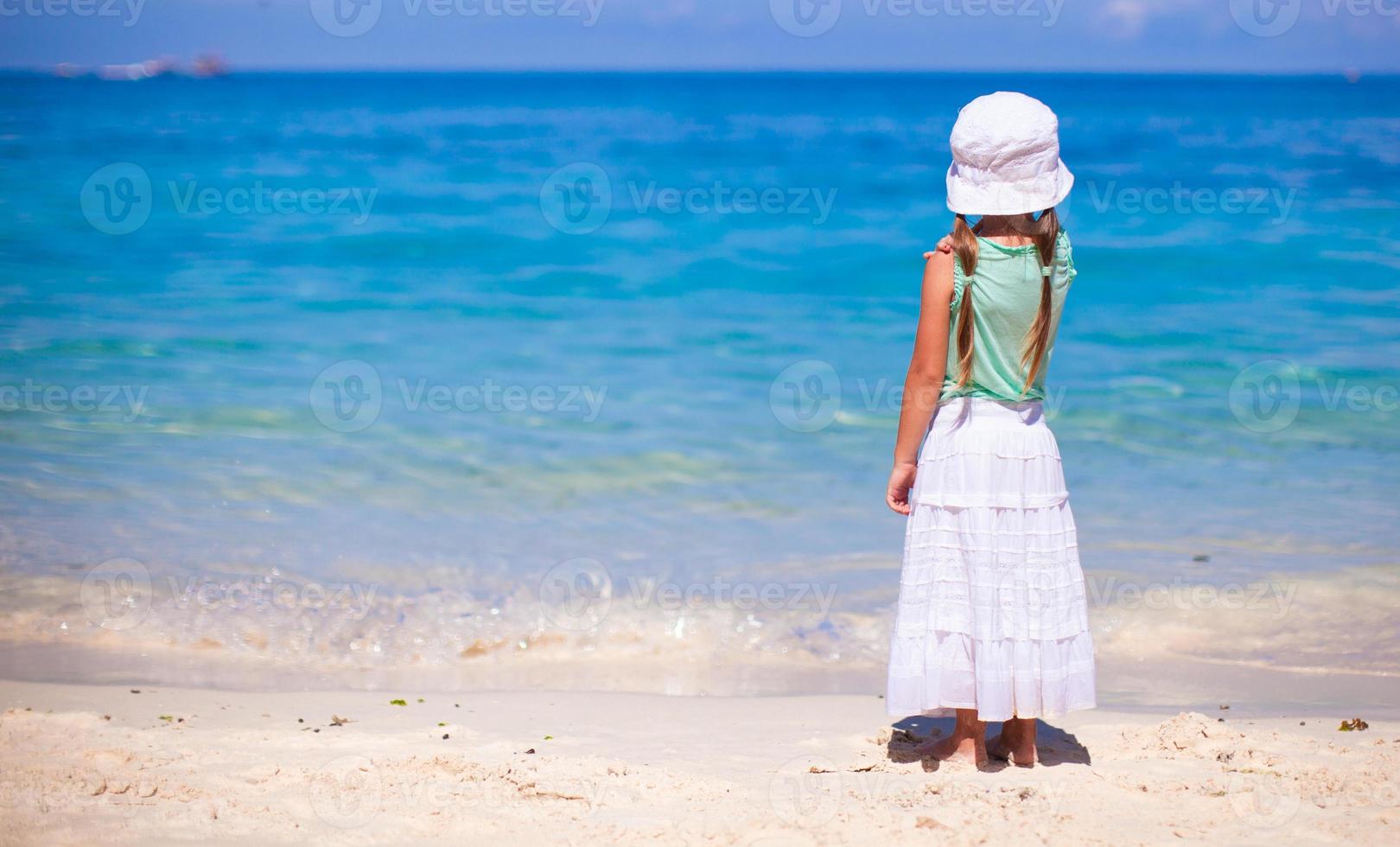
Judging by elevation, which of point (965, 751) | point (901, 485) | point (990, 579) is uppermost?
point (901, 485)

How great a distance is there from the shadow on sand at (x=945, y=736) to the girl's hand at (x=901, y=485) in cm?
75

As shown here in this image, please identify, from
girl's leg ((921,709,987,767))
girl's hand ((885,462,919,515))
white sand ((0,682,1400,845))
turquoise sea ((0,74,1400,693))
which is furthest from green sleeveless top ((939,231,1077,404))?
turquoise sea ((0,74,1400,693))

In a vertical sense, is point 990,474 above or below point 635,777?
above

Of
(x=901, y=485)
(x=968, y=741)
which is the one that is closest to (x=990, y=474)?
(x=901, y=485)

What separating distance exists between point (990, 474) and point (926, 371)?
31 cm

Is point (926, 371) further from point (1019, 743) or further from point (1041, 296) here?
point (1019, 743)

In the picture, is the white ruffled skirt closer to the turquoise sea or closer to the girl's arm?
the girl's arm

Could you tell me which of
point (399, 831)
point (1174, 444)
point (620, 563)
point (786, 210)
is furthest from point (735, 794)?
point (786, 210)

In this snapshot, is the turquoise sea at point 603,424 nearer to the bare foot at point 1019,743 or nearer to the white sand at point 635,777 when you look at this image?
the white sand at point 635,777

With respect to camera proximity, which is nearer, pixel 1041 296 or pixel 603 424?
pixel 1041 296

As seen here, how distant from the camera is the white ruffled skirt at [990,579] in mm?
3057

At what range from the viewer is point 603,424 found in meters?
7.49

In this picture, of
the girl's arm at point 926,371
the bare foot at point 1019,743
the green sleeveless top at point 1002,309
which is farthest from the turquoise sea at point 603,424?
the green sleeveless top at point 1002,309

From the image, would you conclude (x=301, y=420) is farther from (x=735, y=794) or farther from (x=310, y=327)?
(x=735, y=794)
